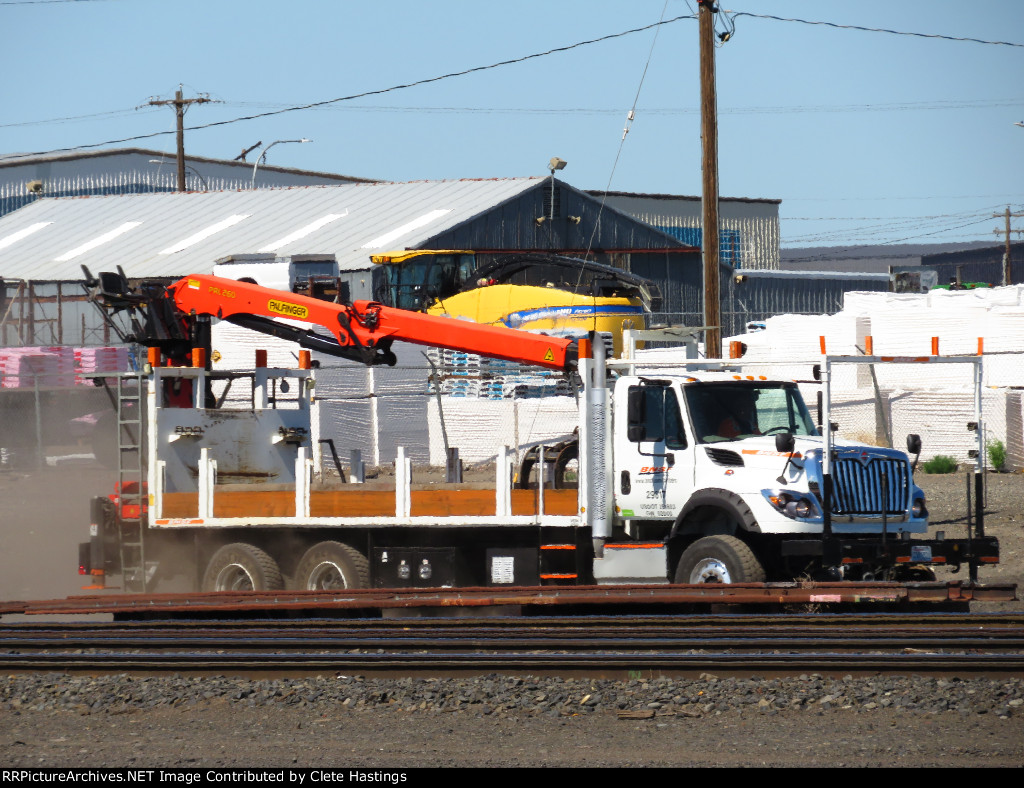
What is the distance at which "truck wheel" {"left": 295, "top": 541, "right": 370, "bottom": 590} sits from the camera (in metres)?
14.3

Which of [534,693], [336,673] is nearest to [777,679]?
Result: [534,693]

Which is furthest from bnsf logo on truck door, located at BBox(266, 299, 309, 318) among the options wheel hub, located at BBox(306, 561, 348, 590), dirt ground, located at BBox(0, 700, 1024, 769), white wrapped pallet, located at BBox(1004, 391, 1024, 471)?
white wrapped pallet, located at BBox(1004, 391, 1024, 471)

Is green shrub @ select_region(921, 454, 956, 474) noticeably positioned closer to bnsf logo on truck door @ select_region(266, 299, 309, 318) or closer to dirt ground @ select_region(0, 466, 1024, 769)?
bnsf logo on truck door @ select_region(266, 299, 309, 318)

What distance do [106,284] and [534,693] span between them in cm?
842

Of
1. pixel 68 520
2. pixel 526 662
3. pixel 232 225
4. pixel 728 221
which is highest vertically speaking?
pixel 728 221

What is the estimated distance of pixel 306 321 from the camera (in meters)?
15.6

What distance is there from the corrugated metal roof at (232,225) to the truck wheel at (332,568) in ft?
95.4

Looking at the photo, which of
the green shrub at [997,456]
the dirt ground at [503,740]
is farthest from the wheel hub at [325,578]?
the green shrub at [997,456]

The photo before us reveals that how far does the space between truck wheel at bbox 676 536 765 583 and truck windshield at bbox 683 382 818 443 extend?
101cm

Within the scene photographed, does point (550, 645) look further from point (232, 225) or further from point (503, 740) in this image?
point (232, 225)

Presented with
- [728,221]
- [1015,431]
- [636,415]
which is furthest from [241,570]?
[728,221]

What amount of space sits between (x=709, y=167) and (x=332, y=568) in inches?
422

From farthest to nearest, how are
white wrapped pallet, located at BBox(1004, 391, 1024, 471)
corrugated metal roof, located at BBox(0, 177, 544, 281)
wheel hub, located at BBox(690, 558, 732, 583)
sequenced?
corrugated metal roof, located at BBox(0, 177, 544, 281)
white wrapped pallet, located at BBox(1004, 391, 1024, 471)
wheel hub, located at BBox(690, 558, 732, 583)

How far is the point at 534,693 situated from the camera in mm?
9758
